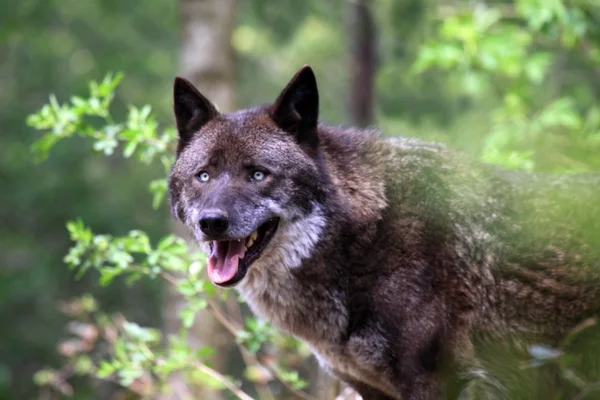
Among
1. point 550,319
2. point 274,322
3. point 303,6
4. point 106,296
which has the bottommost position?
point 106,296

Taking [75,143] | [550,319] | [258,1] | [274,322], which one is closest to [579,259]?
[550,319]

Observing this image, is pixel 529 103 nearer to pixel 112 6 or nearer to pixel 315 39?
pixel 315 39

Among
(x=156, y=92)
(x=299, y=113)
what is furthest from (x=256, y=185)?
(x=156, y=92)

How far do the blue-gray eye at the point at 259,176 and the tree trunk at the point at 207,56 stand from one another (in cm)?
632

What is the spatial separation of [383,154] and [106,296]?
21.8m

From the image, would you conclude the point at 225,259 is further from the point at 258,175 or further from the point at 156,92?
the point at 156,92

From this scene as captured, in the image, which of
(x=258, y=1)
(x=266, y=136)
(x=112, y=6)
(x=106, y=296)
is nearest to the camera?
(x=266, y=136)

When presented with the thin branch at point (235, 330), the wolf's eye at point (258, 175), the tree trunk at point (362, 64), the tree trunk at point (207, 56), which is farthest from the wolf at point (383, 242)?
the tree trunk at point (362, 64)

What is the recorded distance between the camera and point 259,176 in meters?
4.94

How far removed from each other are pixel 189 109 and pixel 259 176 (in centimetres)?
82

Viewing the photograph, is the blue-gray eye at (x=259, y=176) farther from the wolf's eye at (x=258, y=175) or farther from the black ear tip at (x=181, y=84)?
the black ear tip at (x=181, y=84)

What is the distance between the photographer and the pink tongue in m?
4.72

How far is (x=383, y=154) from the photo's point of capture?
5.27 m

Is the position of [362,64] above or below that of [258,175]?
above
